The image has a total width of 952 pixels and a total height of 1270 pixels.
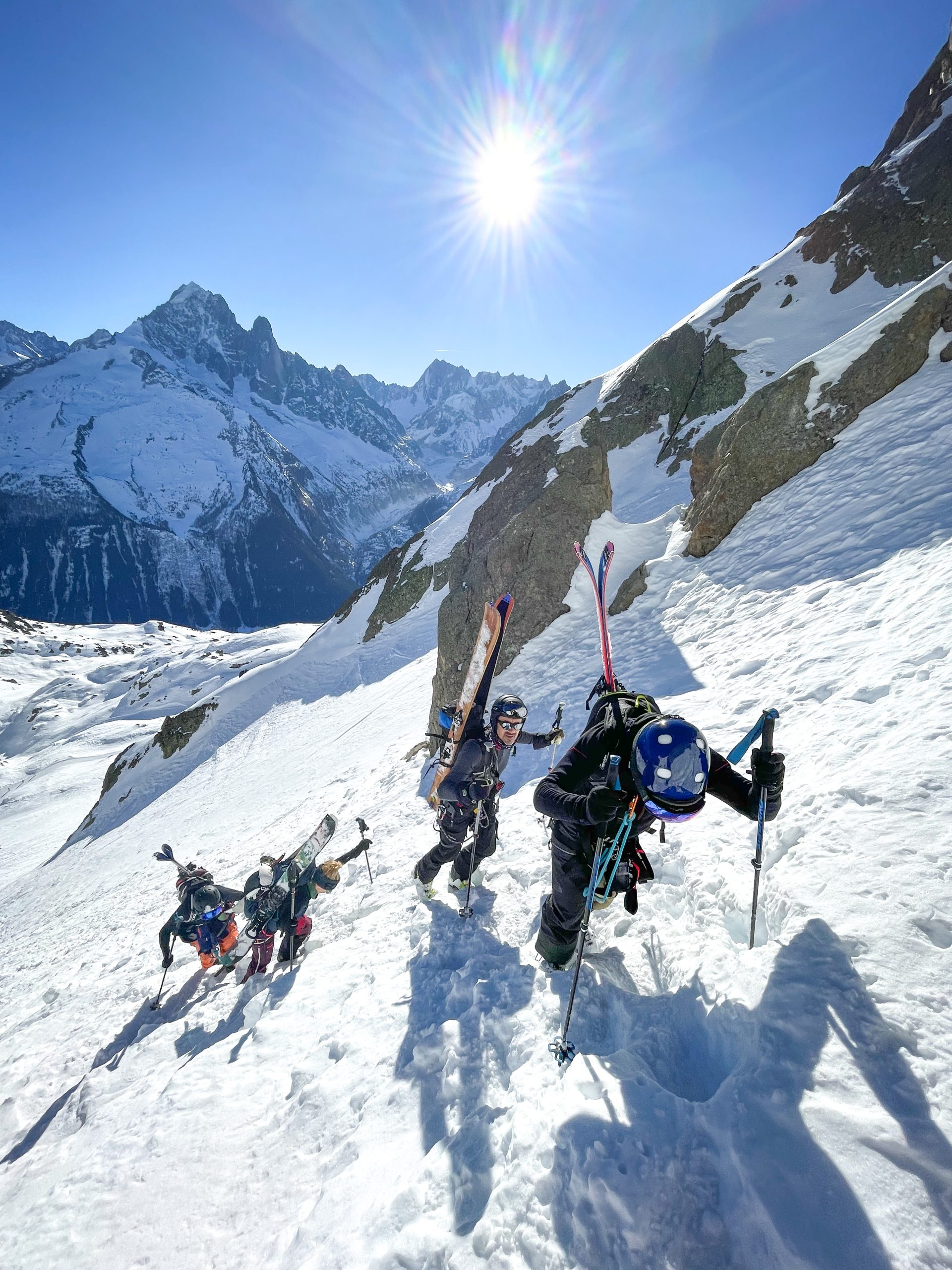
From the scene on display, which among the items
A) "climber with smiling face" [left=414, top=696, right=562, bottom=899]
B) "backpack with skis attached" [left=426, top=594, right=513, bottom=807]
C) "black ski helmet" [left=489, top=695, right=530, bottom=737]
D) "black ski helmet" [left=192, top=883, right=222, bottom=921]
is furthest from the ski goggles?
"black ski helmet" [left=192, top=883, right=222, bottom=921]

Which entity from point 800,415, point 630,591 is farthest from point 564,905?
point 800,415

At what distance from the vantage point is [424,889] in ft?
22.2

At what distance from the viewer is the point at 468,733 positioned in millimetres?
6453

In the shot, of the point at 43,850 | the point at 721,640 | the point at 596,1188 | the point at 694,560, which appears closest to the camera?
the point at 596,1188

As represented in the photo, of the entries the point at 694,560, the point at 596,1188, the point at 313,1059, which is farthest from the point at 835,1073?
the point at 694,560

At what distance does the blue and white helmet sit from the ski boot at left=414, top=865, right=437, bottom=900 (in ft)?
14.0

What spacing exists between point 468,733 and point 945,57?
238 ft

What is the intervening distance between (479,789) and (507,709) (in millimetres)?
1014

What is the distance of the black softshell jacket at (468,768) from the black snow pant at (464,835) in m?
0.27

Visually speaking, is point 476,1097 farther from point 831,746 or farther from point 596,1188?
point 831,746

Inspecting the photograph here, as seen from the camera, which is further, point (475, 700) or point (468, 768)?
point (475, 700)

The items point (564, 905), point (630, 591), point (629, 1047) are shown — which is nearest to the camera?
point (629, 1047)

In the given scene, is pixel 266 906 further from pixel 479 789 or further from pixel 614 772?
pixel 614 772

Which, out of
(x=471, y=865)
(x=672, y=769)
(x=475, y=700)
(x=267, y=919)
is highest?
(x=475, y=700)
